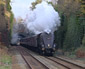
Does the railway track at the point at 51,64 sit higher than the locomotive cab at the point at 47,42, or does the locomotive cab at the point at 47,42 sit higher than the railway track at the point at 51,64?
the locomotive cab at the point at 47,42

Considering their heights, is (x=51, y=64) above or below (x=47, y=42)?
below

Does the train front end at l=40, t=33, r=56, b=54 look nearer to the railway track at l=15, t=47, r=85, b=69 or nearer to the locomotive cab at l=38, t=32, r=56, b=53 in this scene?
the locomotive cab at l=38, t=32, r=56, b=53

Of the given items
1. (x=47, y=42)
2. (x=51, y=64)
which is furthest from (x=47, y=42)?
(x=51, y=64)

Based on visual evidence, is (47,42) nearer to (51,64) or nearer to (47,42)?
(47,42)

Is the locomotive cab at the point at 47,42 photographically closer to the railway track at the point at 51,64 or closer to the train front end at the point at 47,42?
the train front end at the point at 47,42

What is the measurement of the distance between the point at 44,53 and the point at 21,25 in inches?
2645

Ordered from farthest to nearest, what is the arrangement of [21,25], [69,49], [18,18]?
[18,18] → [21,25] → [69,49]

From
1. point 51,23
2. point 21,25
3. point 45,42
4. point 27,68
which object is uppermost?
point 21,25

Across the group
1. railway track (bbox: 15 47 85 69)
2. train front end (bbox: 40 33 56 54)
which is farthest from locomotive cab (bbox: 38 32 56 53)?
railway track (bbox: 15 47 85 69)

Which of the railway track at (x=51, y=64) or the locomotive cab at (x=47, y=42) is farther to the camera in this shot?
the locomotive cab at (x=47, y=42)

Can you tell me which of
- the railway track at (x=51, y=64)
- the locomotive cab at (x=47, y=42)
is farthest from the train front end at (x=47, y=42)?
the railway track at (x=51, y=64)

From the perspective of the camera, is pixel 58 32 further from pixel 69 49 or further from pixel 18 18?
pixel 18 18

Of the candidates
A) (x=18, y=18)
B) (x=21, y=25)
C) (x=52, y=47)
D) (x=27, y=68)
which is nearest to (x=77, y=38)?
(x=52, y=47)

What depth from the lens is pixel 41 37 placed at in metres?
33.0
